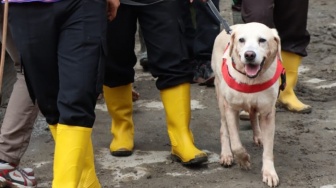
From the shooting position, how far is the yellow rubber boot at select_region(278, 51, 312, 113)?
562cm

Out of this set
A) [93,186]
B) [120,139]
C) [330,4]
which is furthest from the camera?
[330,4]

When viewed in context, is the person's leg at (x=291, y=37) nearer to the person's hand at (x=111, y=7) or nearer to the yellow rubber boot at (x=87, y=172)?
the person's hand at (x=111, y=7)

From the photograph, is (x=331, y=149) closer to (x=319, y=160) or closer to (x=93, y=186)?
(x=319, y=160)

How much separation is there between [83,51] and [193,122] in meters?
2.20

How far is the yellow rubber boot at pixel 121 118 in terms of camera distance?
484 cm

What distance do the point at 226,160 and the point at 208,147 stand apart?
41cm

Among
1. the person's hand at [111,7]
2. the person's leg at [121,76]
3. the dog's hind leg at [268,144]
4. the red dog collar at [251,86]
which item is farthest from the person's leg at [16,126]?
the dog's hind leg at [268,144]

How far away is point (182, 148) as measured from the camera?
178 inches

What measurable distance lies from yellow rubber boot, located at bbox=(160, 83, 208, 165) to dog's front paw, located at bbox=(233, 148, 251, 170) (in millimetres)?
251

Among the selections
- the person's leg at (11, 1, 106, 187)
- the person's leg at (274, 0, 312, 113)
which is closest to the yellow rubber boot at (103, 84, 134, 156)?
the person's leg at (11, 1, 106, 187)

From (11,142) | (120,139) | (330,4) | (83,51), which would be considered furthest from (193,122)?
(330,4)

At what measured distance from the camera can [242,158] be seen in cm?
429

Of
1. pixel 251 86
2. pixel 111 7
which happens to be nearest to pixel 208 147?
pixel 251 86

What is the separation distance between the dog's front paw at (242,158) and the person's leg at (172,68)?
25cm
